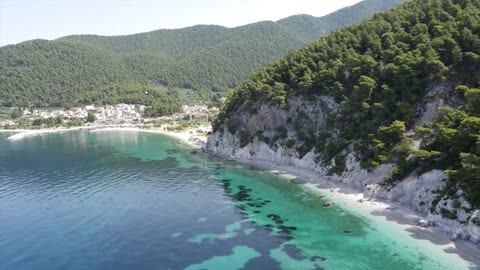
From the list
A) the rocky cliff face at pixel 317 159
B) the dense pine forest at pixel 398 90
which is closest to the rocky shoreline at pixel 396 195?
the rocky cliff face at pixel 317 159

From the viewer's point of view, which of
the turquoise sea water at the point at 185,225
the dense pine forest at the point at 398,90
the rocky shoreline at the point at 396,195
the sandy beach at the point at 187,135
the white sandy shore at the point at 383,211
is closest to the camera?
the white sandy shore at the point at 383,211

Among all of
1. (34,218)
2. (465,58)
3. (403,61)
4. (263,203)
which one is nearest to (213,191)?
(263,203)

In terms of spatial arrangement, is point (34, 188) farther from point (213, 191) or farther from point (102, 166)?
point (213, 191)

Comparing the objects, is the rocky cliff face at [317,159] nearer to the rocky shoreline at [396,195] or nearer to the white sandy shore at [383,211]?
the rocky shoreline at [396,195]

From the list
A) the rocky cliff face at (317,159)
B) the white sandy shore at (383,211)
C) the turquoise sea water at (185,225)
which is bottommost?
the turquoise sea water at (185,225)

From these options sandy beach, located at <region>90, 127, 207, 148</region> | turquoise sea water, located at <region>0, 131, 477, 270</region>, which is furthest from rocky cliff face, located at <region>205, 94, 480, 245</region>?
sandy beach, located at <region>90, 127, 207, 148</region>

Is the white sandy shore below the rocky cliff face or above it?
below

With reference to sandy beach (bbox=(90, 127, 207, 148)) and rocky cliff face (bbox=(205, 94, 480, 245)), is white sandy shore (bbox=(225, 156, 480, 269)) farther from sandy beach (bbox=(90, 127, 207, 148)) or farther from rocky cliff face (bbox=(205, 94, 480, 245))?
sandy beach (bbox=(90, 127, 207, 148))
